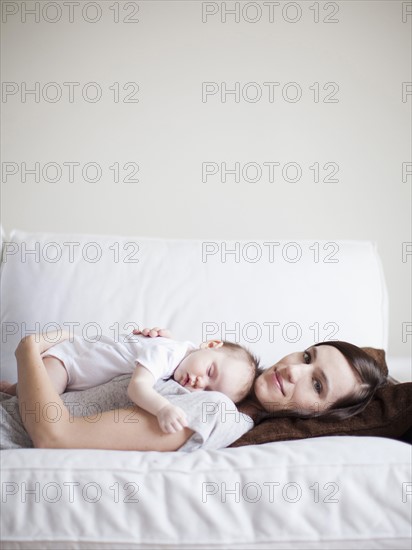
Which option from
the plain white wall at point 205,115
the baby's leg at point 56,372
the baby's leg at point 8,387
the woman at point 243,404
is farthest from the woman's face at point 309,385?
the plain white wall at point 205,115

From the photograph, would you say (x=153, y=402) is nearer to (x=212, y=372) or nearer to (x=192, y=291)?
(x=212, y=372)

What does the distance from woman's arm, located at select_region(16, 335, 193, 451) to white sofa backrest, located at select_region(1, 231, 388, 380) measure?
52 centimetres

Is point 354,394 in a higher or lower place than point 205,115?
lower

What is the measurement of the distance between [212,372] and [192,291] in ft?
1.50

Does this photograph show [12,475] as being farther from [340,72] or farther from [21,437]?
[340,72]

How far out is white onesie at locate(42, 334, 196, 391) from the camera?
153 cm

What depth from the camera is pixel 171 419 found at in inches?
50.5

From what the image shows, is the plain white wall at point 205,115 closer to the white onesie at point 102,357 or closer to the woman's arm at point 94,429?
the white onesie at point 102,357

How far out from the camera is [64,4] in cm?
258

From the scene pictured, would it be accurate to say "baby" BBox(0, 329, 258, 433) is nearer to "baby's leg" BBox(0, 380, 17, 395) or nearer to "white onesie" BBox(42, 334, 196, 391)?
"white onesie" BBox(42, 334, 196, 391)

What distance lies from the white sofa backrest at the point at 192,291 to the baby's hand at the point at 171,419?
60 centimetres

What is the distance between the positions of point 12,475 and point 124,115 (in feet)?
5.65

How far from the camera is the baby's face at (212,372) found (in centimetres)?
151

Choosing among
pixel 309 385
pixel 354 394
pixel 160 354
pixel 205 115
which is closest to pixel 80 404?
pixel 160 354
